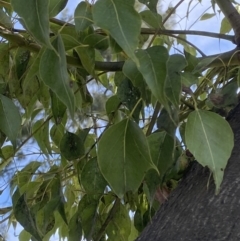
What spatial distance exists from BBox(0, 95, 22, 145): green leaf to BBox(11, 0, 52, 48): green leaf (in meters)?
0.15

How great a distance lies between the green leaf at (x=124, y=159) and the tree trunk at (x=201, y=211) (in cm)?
4

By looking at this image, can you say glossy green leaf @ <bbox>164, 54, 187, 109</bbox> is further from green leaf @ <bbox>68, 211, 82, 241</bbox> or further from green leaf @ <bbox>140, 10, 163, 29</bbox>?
green leaf @ <bbox>68, 211, 82, 241</bbox>

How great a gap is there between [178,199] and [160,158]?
0.17 ft

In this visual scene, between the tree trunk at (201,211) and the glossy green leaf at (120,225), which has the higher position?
the glossy green leaf at (120,225)

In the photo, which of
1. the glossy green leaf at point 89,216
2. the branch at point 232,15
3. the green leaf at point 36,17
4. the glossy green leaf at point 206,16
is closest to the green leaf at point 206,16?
the glossy green leaf at point 206,16

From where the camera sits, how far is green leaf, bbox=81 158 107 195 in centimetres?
57

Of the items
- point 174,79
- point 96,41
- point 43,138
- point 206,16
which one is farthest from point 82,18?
point 206,16

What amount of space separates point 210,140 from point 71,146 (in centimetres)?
23

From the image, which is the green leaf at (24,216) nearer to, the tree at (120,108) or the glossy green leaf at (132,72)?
the tree at (120,108)

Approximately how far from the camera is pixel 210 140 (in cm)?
43

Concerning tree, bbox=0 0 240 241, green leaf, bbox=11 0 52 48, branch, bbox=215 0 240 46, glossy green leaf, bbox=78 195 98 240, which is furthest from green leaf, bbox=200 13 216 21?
green leaf, bbox=11 0 52 48

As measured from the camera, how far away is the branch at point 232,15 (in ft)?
1.88

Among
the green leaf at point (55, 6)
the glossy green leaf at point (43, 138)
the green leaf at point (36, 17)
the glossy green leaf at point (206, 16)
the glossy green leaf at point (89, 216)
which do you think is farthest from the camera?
the glossy green leaf at point (206, 16)

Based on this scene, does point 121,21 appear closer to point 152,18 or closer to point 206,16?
point 152,18
